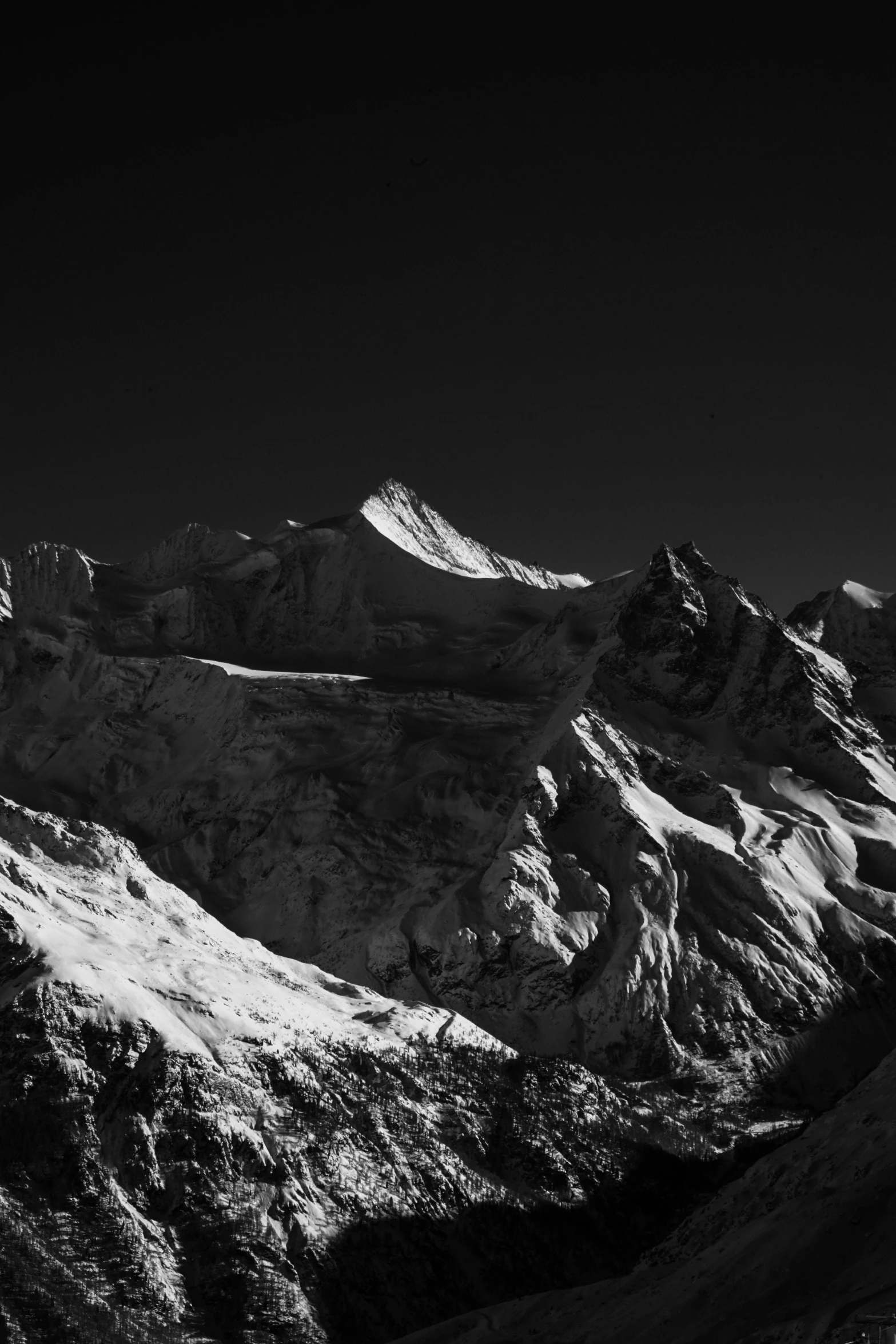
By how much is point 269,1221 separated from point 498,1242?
28.6 meters

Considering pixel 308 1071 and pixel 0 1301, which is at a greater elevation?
pixel 308 1071

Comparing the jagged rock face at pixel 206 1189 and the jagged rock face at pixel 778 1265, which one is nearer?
the jagged rock face at pixel 778 1265

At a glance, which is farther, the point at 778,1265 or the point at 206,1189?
the point at 206,1189

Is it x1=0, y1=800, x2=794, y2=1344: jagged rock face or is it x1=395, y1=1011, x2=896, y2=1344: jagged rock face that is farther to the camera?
x1=0, y1=800, x2=794, y2=1344: jagged rock face

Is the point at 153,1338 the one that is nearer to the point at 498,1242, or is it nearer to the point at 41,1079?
the point at 41,1079

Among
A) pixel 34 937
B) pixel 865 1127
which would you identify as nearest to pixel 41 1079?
pixel 34 937

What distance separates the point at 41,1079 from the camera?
17650cm

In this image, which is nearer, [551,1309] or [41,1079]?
[551,1309]

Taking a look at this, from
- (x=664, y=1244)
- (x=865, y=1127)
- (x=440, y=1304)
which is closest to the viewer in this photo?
(x=865, y=1127)

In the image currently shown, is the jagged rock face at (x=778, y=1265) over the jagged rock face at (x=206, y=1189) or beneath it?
over

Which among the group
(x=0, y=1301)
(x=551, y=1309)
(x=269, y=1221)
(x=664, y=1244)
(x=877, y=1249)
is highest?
(x=877, y=1249)

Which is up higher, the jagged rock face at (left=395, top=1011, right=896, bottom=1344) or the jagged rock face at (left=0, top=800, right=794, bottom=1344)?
the jagged rock face at (left=395, top=1011, right=896, bottom=1344)

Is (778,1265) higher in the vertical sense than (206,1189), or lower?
higher

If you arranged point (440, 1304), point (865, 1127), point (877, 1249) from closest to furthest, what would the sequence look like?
point (877, 1249) → point (865, 1127) → point (440, 1304)
